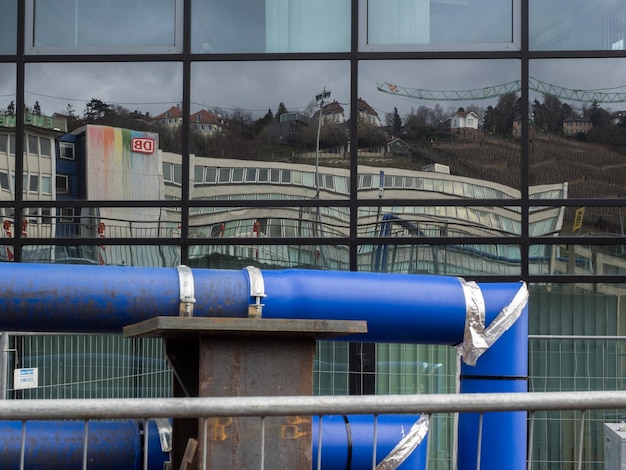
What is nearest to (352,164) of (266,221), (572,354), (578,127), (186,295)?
(266,221)

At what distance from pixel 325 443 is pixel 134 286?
48.0 inches

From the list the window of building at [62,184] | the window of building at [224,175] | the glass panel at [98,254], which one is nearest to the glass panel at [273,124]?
the window of building at [224,175]

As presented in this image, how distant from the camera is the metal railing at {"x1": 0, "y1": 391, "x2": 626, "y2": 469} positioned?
10.8 ft

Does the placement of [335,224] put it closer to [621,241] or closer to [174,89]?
[174,89]

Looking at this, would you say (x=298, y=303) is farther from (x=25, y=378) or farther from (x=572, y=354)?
(x=572, y=354)

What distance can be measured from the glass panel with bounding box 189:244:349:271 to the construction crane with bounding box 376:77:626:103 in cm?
144

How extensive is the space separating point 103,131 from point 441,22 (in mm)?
3071

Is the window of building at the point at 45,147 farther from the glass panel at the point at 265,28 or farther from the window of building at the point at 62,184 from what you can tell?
the glass panel at the point at 265,28

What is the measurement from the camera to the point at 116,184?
8.18 m

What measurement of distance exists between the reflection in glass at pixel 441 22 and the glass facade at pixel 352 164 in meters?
0.02

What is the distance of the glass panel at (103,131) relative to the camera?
8180 millimetres

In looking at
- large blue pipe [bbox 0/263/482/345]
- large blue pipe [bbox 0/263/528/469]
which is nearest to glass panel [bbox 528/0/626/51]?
large blue pipe [bbox 0/263/528/469]

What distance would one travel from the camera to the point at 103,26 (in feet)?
27.3

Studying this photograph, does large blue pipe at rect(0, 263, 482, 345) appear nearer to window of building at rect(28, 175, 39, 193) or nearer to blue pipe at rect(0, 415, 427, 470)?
blue pipe at rect(0, 415, 427, 470)
